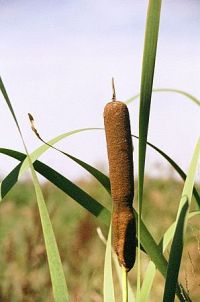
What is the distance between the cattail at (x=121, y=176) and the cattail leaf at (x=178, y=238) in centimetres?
5

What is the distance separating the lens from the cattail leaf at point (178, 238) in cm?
76

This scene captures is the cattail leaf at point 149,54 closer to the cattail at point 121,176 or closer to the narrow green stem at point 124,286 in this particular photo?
the cattail at point 121,176

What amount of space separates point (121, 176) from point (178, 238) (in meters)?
0.09

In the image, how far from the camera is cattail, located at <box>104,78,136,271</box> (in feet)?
2.52

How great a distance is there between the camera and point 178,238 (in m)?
0.77

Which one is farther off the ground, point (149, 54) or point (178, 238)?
point (149, 54)

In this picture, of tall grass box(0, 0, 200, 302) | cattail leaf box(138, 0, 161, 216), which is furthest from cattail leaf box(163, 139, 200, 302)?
cattail leaf box(138, 0, 161, 216)

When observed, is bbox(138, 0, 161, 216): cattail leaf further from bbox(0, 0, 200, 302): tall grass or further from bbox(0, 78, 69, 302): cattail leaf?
bbox(0, 78, 69, 302): cattail leaf

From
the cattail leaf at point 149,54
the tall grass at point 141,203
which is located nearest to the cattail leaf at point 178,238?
the tall grass at point 141,203

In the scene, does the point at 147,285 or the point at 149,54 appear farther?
the point at 147,285

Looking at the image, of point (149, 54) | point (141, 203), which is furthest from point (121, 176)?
point (149, 54)

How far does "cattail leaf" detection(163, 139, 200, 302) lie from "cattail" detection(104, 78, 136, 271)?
1.8 inches

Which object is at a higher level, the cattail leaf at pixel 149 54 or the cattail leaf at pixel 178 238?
the cattail leaf at pixel 149 54

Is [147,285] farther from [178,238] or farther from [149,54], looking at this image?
[149,54]
